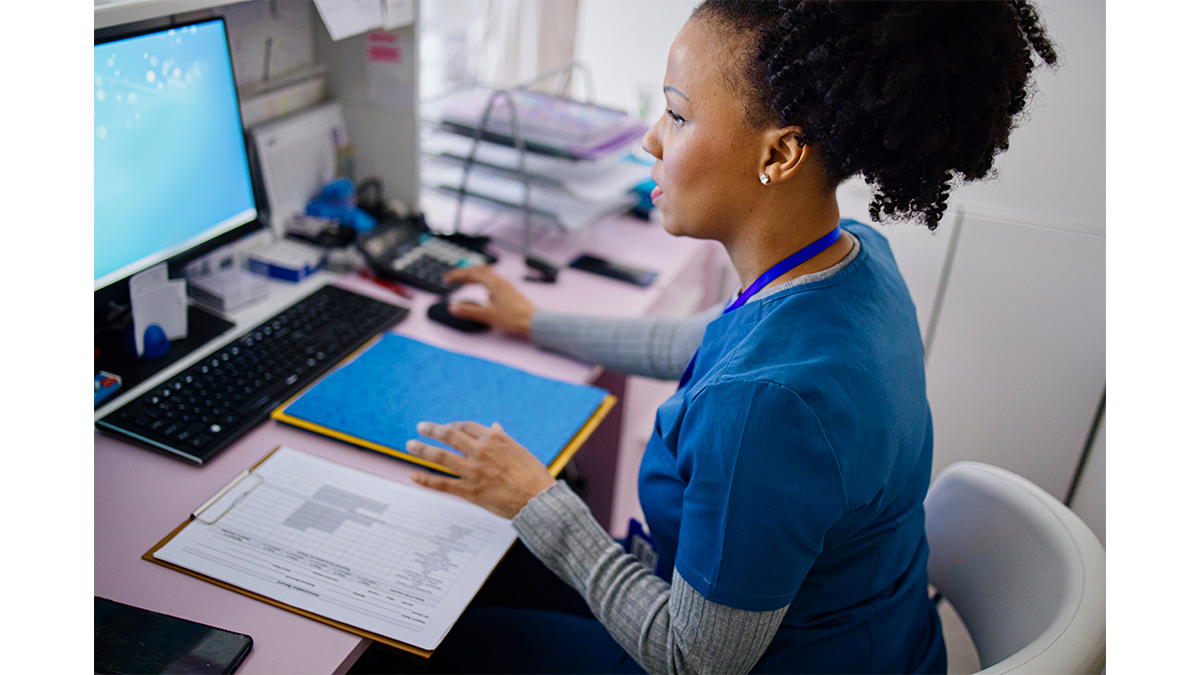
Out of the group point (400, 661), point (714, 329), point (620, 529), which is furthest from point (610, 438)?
point (714, 329)

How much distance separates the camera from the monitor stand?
1.14 m

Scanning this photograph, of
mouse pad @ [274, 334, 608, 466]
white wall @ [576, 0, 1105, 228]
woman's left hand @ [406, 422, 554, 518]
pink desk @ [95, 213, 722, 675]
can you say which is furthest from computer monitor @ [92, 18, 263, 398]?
white wall @ [576, 0, 1105, 228]

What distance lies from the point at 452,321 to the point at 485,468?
1.50ft

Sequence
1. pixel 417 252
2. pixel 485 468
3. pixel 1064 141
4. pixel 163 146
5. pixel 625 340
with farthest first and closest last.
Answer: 1. pixel 417 252
2. pixel 1064 141
3. pixel 625 340
4. pixel 163 146
5. pixel 485 468

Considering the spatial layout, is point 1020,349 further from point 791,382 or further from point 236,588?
point 236,588

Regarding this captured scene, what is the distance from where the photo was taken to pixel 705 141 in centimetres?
91

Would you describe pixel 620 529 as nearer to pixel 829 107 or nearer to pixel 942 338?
pixel 942 338

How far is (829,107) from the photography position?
798 mm

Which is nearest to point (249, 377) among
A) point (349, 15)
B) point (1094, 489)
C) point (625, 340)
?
point (625, 340)

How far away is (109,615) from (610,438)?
1125 millimetres

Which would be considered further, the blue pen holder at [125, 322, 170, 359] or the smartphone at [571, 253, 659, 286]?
the smartphone at [571, 253, 659, 286]

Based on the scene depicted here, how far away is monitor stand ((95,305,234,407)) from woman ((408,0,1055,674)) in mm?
422

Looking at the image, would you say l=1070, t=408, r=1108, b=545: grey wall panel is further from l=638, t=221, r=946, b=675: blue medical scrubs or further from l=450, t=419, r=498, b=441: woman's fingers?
l=450, t=419, r=498, b=441: woman's fingers

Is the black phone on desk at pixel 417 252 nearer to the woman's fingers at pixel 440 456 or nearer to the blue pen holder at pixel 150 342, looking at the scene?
the blue pen holder at pixel 150 342
